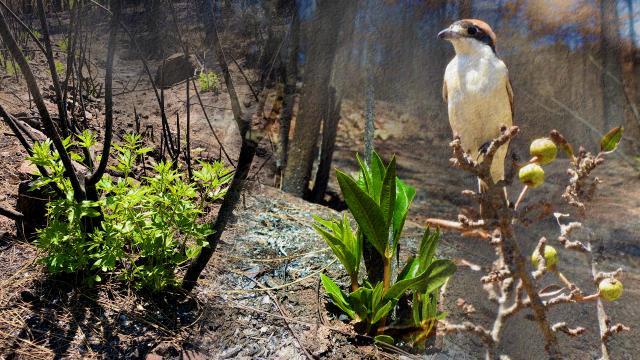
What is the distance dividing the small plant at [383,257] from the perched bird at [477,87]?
13cm

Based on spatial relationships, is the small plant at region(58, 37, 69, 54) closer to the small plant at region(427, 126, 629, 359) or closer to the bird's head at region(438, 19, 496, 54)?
the bird's head at region(438, 19, 496, 54)

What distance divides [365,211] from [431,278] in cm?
16

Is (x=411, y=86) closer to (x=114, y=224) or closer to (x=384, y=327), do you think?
(x=384, y=327)

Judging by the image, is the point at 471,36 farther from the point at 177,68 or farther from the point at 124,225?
the point at 124,225

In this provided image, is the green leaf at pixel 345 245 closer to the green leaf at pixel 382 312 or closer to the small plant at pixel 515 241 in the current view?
the green leaf at pixel 382 312

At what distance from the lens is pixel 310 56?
39.9 inches

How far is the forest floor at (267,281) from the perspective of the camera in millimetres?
819

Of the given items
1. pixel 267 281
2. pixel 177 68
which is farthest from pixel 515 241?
pixel 177 68

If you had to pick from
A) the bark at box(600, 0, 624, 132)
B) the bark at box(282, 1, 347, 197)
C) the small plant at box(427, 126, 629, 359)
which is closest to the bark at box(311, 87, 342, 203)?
the bark at box(282, 1, 347, 197)

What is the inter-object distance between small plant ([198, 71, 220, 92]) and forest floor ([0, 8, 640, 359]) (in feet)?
0.05

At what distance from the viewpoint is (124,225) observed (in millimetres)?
938

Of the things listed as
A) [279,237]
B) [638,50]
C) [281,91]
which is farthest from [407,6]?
[279,237]

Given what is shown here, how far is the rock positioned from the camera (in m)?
1.00

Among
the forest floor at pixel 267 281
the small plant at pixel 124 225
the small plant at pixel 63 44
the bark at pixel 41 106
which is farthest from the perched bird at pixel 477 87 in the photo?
the small plant at pixel 63 44
